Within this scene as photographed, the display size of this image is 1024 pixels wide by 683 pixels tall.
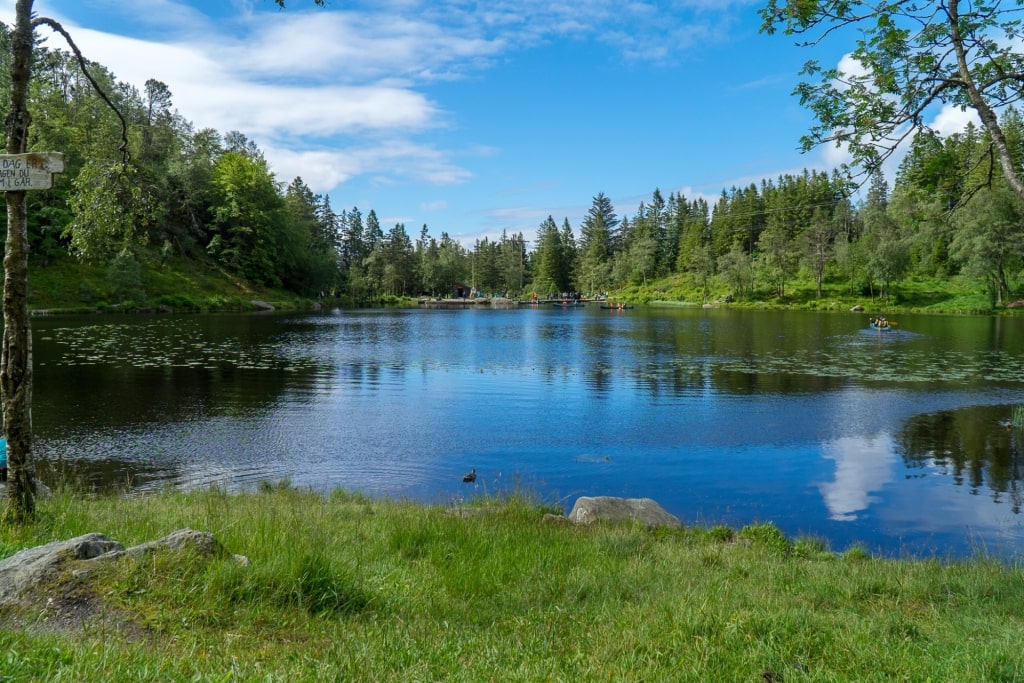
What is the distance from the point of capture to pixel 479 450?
19.8 meters

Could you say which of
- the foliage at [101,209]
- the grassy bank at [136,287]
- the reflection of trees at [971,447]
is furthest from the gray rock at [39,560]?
the grassy bank at [136,287]

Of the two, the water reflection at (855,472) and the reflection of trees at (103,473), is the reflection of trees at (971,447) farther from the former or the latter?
the reflection of trees at (103,473)

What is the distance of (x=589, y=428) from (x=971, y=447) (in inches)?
462

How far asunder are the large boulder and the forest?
256 inches

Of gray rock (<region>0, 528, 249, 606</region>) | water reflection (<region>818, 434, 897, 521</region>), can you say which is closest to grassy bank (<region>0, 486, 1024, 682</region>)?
gray rock (<region>0, 528, 249, 606</region>)

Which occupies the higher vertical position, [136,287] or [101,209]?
[136,287]

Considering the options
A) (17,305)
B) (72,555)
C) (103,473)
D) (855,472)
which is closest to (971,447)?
(855,472)

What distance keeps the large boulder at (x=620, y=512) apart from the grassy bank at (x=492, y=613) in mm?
2571

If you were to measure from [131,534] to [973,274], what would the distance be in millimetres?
97815

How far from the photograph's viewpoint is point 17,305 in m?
7.18

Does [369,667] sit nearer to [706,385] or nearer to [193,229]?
[706,385]

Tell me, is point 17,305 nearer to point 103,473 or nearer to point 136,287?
point 103,473

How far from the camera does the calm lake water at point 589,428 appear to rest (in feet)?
50.6

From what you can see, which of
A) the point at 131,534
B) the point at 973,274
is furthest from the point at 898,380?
the point at 973,274
